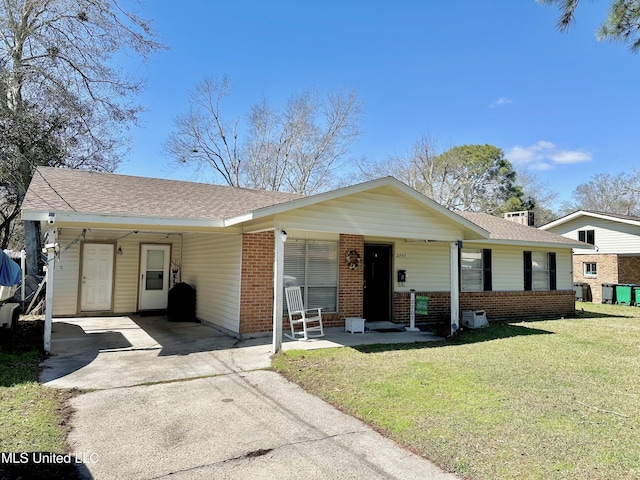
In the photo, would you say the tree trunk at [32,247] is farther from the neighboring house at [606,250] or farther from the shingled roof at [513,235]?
the neighboring house at [606,250]

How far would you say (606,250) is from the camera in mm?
19281

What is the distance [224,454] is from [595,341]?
8.79m

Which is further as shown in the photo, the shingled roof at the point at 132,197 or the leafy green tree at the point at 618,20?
the leafy green tree at the point at 618,20

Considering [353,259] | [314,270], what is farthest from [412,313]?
[314,270]

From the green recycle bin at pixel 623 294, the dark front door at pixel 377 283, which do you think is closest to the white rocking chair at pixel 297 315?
the dark front door at pixel 377 283

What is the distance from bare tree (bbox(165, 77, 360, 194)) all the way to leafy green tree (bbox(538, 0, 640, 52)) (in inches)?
694

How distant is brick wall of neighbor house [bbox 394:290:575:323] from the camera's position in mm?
10734

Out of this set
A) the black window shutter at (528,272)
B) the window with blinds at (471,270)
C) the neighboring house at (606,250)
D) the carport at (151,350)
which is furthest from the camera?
the neighboring house at (606,250)

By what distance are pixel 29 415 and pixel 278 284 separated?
3.70 metres

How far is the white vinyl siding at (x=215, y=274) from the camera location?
338 inches

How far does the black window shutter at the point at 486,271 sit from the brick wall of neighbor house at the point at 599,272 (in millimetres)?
10449

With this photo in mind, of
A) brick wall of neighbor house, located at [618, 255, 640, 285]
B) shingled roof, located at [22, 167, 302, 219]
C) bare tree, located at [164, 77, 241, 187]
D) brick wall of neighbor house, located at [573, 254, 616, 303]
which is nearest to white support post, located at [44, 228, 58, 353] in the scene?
shingled roof, located at [22, 167, 302, 219]

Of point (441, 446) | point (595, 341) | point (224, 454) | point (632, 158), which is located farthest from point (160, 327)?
point (632, 158)

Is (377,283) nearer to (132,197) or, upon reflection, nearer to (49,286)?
(132,197)
